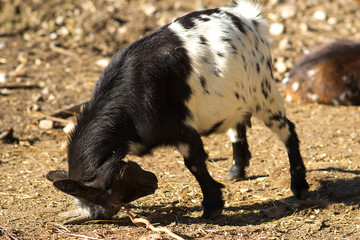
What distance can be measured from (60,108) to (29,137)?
3.03 ft

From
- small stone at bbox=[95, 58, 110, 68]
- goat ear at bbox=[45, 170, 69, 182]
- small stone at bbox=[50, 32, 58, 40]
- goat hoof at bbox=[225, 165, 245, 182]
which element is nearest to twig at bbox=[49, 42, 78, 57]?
small stone at bbox=[50, 32, 58, 40]

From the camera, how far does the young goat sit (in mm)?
4109

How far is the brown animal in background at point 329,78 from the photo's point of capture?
25.5 ft

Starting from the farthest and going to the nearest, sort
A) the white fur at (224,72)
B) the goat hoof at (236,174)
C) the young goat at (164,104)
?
the goat hoof at (236,174) → the white fur at (224,72) → the young goat at (164,104)

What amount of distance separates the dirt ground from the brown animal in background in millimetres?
171

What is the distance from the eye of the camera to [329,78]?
312 inches

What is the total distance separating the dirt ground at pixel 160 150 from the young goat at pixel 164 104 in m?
0.38

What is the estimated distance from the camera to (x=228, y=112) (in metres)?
4.71

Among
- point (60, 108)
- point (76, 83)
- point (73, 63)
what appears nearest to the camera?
point (60, 108)

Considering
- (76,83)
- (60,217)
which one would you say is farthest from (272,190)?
(76,83)

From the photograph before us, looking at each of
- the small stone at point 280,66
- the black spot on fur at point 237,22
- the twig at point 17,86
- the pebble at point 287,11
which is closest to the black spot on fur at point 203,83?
the black spot on fur at point 237,22

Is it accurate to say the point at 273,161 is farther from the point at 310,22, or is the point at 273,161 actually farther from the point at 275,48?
the point at 310,22

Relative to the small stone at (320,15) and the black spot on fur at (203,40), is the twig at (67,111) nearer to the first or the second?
the black spot on fur at (203,40)

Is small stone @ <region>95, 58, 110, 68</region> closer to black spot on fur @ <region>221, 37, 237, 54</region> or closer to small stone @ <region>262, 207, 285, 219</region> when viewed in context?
black spot on fur @ <region>221, 37, 237, 54</region>
